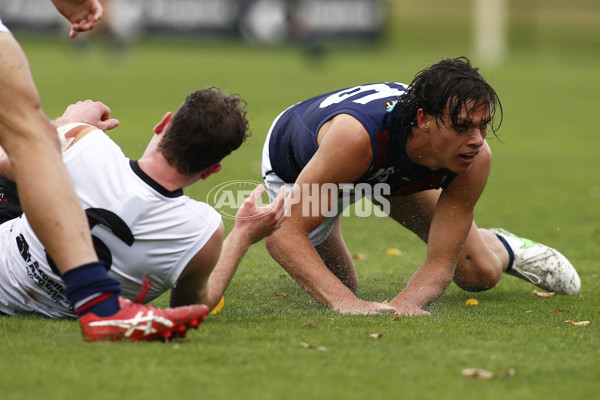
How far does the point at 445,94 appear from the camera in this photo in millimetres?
3867

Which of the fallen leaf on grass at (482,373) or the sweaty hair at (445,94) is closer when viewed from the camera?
the fallen leaf on grass at (482,373)

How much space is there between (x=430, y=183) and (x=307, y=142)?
0.64 meters

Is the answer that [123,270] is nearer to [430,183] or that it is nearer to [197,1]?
[430,183]

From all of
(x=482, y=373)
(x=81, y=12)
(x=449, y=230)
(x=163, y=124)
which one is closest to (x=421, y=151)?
(x=449, y=230)

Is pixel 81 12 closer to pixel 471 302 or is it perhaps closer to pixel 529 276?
pixel 471 302

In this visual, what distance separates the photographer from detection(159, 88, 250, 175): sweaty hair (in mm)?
3109

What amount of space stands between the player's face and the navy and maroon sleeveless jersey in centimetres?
18

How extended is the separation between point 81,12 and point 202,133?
118cm

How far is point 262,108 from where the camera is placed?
9.82 m

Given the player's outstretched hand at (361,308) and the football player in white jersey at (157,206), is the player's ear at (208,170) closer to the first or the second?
the football player in white jersey at (157,206)

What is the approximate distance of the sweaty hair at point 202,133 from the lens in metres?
3.11

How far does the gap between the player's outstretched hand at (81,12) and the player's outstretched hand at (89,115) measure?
35cm

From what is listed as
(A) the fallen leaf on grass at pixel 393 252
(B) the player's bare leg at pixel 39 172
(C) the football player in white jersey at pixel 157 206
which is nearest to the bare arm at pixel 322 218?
(C) the football player in white jersey at pixel 157 206

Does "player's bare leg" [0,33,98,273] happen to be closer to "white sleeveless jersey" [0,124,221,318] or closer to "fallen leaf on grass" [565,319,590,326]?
"white sleeveless jersey" [0,124,221,318]
